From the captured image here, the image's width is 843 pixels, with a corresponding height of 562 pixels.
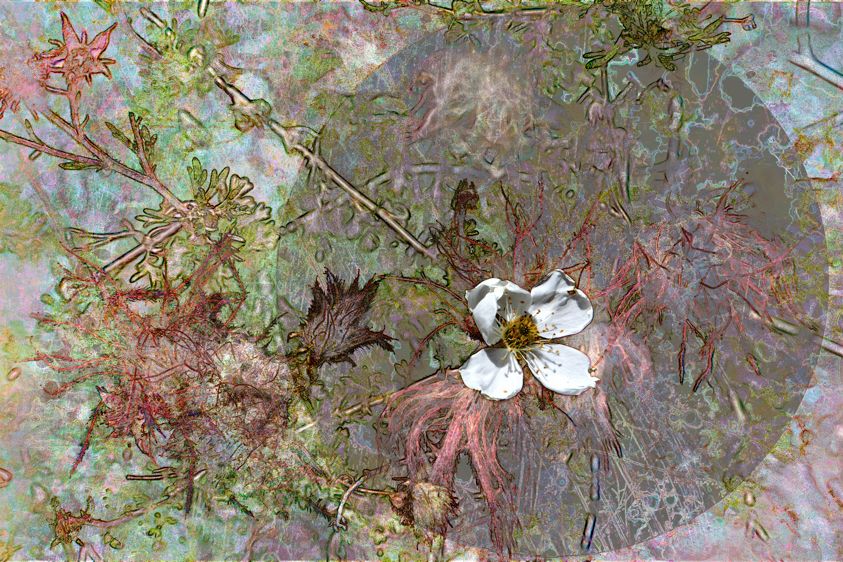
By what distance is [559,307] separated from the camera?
1130 mm

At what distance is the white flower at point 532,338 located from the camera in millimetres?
1115

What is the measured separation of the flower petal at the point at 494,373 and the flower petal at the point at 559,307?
83mm

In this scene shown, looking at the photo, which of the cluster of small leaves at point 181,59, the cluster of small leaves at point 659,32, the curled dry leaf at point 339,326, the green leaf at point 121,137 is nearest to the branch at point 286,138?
the cluster of small leaves at point 181,59

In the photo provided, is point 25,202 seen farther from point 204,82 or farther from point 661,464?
point 661,464

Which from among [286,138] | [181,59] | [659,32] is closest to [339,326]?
[286,138]

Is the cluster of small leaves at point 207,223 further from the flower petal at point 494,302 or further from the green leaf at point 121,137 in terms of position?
the flower petal at point 494,302

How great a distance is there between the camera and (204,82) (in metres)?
1.34

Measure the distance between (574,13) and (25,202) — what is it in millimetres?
1245

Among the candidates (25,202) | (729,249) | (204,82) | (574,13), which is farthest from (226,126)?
(729,249)

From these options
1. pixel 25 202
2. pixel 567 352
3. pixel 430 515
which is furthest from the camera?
pixel 25 202

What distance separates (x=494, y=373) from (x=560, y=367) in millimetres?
125

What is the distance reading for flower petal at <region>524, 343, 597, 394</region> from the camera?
3.74ft

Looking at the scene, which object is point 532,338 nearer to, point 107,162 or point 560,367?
point 560,367

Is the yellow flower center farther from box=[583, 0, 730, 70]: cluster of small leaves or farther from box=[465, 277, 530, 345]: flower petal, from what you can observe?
box=[583, 0, 730, 70]: cluster of small leaves
